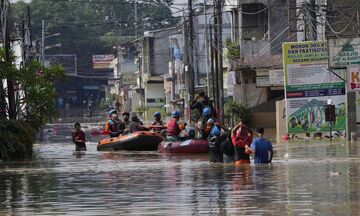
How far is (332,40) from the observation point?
42281mm

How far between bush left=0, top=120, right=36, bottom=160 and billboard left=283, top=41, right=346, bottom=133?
13461mm

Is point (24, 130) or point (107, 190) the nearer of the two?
point (107, 190)

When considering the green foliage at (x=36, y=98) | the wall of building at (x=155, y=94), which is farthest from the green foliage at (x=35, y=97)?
the wall of building at (x=155, y=94)

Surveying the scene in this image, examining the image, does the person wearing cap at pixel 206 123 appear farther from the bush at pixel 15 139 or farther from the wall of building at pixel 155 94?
the wall of building at pixel 155 94

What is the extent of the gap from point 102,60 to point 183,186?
13977cm

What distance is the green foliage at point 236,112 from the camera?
5942 cm

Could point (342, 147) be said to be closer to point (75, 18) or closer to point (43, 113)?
point (43, 113)

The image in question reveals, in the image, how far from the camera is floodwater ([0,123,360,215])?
1719cm

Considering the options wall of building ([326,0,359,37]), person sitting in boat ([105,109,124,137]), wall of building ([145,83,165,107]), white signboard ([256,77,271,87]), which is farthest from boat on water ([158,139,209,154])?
wall of building ([145,83,165,107])

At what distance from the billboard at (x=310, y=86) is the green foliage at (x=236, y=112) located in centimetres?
1273

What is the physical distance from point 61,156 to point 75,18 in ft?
440

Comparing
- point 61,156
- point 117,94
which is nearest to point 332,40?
point 61,156

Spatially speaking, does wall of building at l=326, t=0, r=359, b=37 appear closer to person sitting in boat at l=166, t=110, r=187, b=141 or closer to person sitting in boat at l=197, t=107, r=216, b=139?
person sitting in boat at l=166, t=110, r=187, b=141

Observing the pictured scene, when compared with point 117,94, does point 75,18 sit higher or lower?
higher
